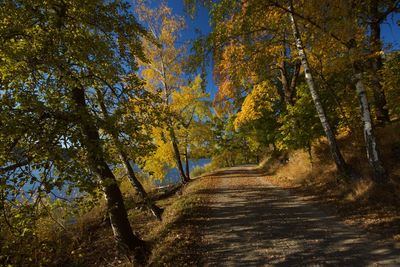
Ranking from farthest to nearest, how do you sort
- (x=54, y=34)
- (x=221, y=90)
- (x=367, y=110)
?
(x=221, y=90) < (x=367, y=110) < (x=54, y=34)

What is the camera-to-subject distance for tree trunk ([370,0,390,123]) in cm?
1040

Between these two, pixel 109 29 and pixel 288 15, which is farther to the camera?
pixel 288 15

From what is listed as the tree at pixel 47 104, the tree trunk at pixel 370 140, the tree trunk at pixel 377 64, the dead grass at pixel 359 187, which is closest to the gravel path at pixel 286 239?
the dead grass at pixel 359 187

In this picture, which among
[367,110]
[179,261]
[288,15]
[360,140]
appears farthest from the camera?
[360,140]

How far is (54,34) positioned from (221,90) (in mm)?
8747

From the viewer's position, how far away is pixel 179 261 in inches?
262

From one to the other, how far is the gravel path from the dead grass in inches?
20.7

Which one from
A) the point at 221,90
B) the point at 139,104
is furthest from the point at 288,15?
the point at 139,104

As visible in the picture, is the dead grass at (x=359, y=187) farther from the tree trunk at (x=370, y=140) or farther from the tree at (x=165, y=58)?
the tree at (x=165, y=58)

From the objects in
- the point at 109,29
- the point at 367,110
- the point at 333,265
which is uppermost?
the point at 109,29

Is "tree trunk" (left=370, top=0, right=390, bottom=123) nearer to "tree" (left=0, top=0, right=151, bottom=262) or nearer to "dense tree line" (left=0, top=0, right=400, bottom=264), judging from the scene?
"dense tree line" (left=0, top=0, right=400, bottom=264)

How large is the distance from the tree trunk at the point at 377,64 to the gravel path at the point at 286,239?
19.3 ft

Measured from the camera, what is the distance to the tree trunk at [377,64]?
34.1 ft

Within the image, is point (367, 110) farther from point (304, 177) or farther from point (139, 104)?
point (139, 104)
